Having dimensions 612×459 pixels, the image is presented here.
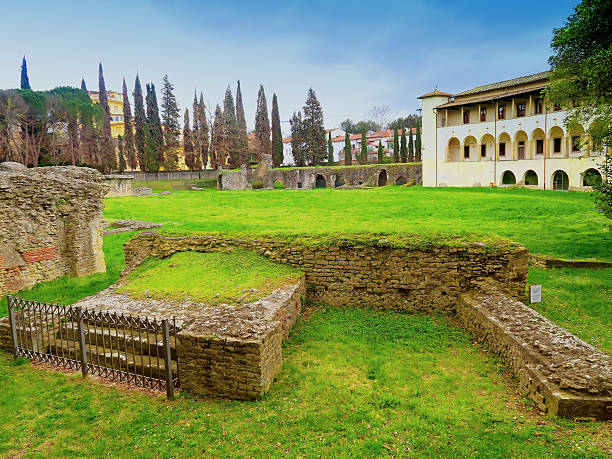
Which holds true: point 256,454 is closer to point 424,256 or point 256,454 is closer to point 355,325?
point 355,325

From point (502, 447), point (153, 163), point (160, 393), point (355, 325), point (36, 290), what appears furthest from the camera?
point (153, 163)

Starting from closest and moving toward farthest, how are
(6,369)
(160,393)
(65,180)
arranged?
(160,393) → (6,369) → (65,180)

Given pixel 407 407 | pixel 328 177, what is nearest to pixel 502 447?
pixel 407 407

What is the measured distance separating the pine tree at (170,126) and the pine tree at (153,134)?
816mm

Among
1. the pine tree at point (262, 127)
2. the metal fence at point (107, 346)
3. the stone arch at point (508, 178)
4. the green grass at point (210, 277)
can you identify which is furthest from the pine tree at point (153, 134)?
the metal fence at point (107, 346)

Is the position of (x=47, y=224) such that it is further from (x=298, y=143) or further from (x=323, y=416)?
(x=298, y=143)

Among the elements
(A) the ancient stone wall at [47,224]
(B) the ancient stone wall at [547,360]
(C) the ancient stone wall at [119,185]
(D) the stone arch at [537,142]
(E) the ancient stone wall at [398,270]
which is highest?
(D) the stone arch at [537,142]

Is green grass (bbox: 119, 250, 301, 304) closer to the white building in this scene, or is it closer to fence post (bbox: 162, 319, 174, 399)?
fence post (bbox: 162, 319, 174, 399)

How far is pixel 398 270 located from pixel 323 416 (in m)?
4.40

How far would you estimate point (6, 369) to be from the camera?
6.62 metres

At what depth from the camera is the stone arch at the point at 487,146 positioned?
137ft

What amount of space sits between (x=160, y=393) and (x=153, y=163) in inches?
2047

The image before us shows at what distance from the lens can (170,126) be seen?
187ft

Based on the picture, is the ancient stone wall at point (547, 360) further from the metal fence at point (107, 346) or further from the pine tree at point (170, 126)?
the pine tree at point (170, 126)
